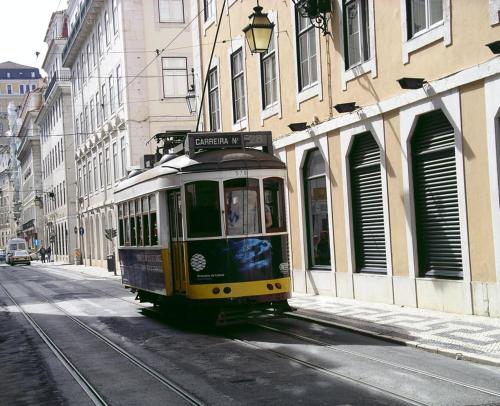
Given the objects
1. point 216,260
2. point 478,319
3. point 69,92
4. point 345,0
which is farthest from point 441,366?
point 69,92

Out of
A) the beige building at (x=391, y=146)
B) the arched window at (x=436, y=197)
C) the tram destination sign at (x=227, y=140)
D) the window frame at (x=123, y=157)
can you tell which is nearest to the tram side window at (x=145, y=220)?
the tram destination sign at (x=227, y=140)

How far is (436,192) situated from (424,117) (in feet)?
4.60

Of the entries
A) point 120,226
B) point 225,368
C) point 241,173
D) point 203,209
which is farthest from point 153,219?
point 225,368

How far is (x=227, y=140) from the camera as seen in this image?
13.3 metres

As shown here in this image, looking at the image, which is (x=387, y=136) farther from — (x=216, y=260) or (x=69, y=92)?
(x=69, y=92)

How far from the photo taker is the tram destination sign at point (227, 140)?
13000 millimetres

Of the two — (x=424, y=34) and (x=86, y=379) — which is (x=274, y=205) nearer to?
(x=424, y=34)

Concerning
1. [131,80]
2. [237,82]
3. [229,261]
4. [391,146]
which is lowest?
[229,261]

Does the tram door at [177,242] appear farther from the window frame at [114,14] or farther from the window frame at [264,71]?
the window frame at [114,14]

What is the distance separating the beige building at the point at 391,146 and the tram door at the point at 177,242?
436cm

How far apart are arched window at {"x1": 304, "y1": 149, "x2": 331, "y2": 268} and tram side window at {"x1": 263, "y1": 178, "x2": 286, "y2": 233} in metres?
4.99

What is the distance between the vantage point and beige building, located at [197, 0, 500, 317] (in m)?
12.2

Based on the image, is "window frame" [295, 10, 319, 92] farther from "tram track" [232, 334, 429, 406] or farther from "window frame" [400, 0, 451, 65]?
"tram track" [232, 334, 429, 406]

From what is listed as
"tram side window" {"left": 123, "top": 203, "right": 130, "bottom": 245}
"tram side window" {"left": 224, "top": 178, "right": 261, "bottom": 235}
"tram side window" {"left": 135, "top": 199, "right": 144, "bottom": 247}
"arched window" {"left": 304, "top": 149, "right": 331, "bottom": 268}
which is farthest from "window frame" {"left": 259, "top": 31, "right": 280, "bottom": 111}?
"tram side window" {"left": 224, "top": 178, "right": 261, "bottom": 235}
